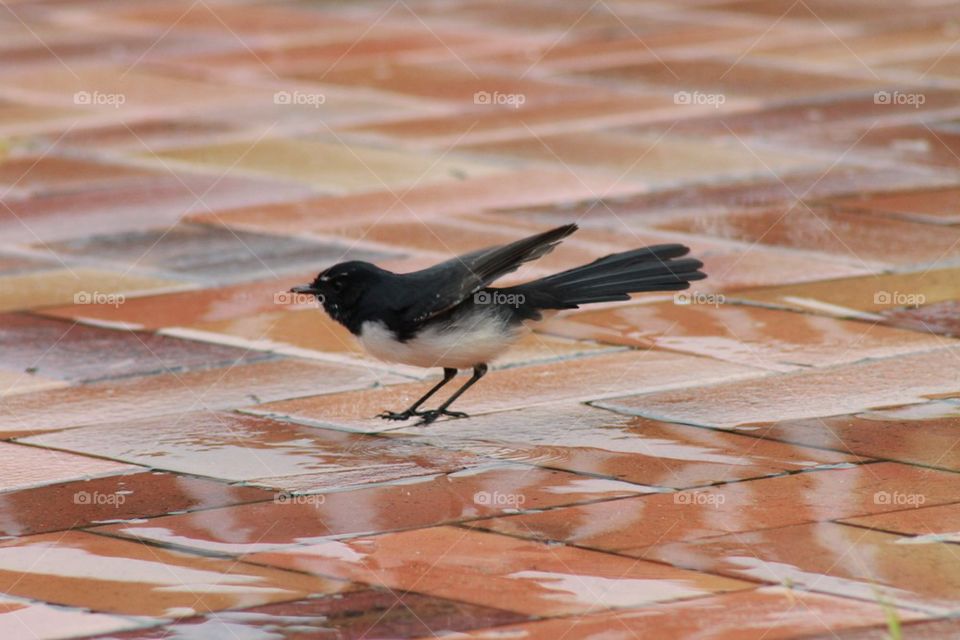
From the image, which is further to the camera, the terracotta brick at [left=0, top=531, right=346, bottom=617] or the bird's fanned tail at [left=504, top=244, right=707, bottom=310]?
the bird's fanned tail at [left=504, top=244, right=707, bottom=310]

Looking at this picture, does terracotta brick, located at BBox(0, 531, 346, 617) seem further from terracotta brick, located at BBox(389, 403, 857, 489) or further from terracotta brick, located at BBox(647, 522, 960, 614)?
terracotta brick, located at BBox(389, 403, 857, 489)

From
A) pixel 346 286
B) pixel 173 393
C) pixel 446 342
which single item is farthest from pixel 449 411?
pixel 173 393

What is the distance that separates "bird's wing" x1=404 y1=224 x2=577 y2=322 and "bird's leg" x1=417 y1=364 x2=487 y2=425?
1.65ft

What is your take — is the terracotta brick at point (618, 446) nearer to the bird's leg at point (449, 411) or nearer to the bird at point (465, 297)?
the bird's leg at point (449, 411)

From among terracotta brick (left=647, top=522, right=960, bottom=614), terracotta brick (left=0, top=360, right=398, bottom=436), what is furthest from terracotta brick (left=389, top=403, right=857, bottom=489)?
terracotta brick (left=0, top=360, right=398, bottom=436)

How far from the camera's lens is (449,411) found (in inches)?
307

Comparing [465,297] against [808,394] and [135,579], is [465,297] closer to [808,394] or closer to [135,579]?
[808,394]

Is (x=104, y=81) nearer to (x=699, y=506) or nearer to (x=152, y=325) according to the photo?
(x=152, y=325)

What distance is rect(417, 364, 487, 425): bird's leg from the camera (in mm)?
7617

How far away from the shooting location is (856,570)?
559 centimetres

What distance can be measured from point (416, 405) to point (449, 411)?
8.0 inches

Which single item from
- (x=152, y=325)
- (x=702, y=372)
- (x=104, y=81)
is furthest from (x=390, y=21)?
(x=702, y=372)

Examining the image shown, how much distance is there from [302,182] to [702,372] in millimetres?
5046

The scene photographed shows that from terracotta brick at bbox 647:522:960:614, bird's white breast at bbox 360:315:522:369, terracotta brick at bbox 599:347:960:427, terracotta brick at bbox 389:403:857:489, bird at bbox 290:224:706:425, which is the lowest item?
terracotta brick at bbox 647:522:960:614
